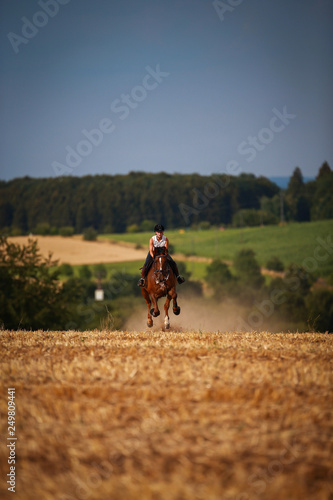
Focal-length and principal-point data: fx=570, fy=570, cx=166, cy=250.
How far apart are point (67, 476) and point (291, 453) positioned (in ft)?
8.42

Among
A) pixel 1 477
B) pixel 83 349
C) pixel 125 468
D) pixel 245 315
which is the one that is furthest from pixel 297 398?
pixel 245 315

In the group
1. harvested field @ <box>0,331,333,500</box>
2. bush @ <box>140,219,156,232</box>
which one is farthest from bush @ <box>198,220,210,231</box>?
harvested field @ <box>0,331,333,500</box>

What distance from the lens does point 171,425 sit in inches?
287

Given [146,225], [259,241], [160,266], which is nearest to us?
[160,266]

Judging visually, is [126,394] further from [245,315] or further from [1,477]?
[245,315]

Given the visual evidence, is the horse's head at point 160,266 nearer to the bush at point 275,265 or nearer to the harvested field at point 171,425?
the harvested field at point 171,425

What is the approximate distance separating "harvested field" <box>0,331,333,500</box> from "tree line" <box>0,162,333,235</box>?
Result: 411 feet

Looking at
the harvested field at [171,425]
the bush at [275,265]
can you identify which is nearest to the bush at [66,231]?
the bush at [275,265]

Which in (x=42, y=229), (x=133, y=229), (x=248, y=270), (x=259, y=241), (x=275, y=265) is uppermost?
(x=133, y=229)

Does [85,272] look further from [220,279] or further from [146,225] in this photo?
[220,279]

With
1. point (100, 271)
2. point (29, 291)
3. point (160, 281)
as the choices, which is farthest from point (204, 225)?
point (160, 281)

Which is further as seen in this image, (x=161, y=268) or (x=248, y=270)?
(x=248, y=270)

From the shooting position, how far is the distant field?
129 meters

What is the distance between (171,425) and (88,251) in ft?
392
